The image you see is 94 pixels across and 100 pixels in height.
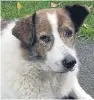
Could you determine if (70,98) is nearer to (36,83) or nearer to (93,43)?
(36,83)

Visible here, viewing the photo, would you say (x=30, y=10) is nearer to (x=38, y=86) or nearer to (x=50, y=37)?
Answer: (x=38, y=86)

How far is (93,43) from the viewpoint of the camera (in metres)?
7.58

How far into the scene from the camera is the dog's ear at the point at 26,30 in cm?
509

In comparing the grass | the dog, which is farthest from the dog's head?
the grass

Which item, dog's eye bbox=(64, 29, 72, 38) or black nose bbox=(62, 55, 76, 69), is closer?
black nose bbox=(62, 55, 76, 69)

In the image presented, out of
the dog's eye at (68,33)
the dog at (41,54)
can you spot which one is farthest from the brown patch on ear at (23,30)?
the dog's eye at (68,33)

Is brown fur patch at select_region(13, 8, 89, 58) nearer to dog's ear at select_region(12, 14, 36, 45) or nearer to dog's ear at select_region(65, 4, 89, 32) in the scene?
dog's ear at select_region(12, 14, 36, 45)

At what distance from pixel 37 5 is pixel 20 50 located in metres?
3.81

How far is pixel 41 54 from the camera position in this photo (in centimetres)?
509

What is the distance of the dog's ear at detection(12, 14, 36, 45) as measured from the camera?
509 cm

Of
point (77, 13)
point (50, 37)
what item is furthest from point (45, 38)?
point (77, 13)

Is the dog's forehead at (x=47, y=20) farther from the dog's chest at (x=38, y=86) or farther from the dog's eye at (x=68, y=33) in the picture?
the dog's chest at (x=38, y=86)

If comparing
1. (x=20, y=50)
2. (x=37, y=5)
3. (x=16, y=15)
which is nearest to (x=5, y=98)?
(x=20, y=50)

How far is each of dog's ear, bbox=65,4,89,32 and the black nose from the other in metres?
0.55
